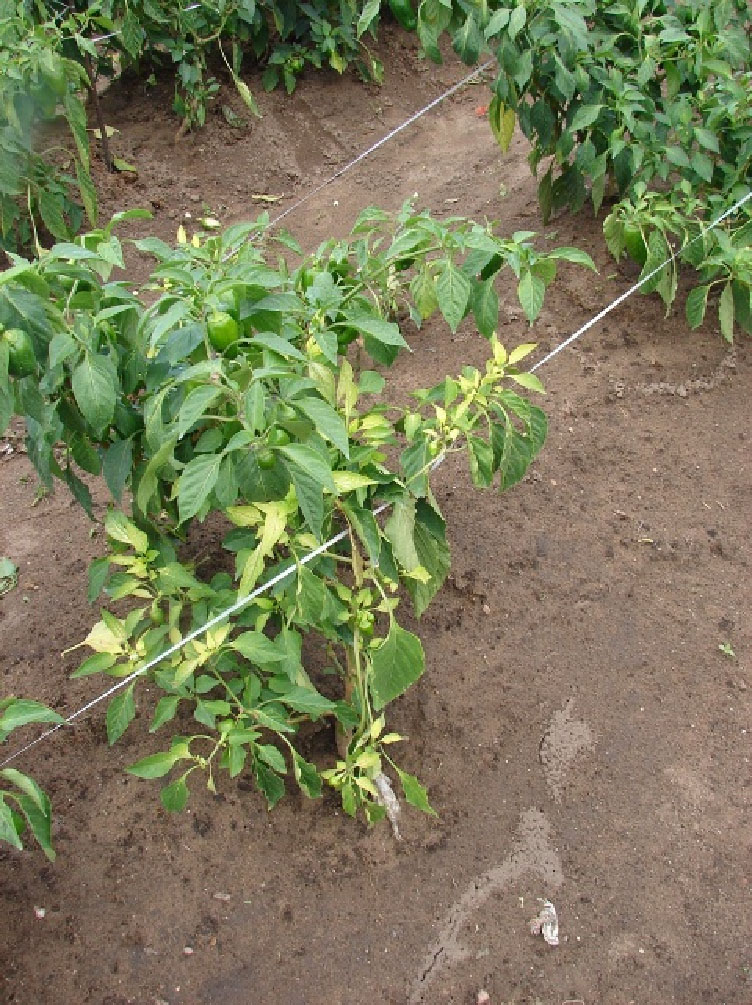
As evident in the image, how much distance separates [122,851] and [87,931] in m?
0.18

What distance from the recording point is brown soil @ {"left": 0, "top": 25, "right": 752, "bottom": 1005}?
→ 6.88 ft

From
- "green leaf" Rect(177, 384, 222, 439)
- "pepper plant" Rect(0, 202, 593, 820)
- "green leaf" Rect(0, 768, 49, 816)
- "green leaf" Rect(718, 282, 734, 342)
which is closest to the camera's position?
"green leaf" Rect(177, 384, 222, 439)

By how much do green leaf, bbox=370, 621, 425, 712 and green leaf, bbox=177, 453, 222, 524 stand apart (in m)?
0.52

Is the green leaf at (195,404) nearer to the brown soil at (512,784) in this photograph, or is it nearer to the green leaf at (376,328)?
the green leaf at (376,328)

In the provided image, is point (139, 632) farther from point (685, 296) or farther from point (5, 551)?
point (685, 296)

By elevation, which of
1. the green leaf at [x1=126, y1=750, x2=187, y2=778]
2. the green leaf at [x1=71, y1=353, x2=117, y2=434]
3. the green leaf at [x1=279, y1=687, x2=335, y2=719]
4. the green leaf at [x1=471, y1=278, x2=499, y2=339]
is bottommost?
the green leaf at [x1=279, y1=687, x2=335, y2=719]

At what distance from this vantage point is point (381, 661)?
1949 millimetres

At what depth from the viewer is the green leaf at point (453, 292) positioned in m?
2.05

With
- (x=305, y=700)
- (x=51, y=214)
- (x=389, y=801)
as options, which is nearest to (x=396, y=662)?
(x=305, y=700)

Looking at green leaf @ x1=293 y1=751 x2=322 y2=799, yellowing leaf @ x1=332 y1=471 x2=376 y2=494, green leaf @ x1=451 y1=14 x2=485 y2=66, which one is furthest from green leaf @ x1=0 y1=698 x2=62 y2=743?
green leaf @ x1=451 y1=14 x2=485 y2=66

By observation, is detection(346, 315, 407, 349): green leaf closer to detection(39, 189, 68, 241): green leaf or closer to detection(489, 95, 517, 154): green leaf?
detection(489, 95, 517, 154): green leaf

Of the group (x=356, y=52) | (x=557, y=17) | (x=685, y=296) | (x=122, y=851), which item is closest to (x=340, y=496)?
(x=122, y=851)

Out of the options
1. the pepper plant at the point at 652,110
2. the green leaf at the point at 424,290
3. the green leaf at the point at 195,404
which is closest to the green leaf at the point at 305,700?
the green leaf at the point at 195,404

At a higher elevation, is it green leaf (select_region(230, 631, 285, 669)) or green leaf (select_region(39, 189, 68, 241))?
green leaf (select_region(39, 189, 68, 241))
